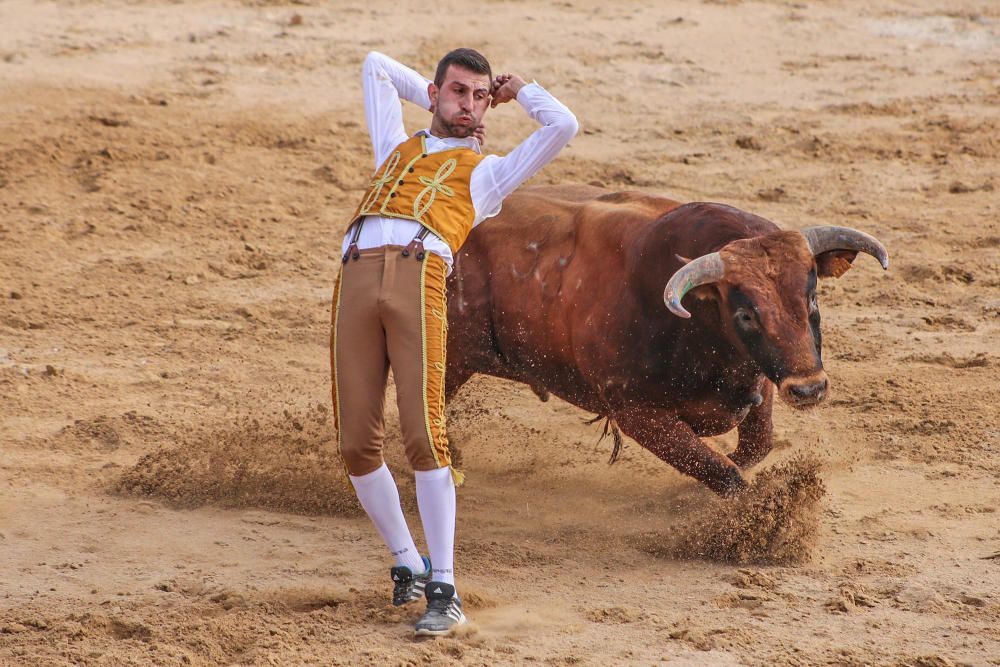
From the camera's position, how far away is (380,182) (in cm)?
511

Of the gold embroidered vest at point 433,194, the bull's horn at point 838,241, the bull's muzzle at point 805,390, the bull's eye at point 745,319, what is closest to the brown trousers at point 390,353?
the gold embroidered vest at point 433,194

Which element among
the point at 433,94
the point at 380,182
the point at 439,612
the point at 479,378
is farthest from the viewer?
the point at 479,378

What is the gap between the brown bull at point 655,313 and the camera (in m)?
5.43

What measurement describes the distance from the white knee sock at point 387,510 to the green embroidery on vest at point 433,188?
0.90 m

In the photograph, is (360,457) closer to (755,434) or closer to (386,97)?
(386,97)

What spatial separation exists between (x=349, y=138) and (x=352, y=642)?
5.95 meters

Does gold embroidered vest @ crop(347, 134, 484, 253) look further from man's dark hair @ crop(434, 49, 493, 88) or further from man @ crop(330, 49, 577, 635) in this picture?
man's dark hair @ crop(434, 49, 493, 88)

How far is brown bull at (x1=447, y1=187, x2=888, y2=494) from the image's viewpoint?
5.43 meters

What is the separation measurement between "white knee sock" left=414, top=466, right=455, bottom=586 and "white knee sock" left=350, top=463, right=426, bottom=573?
144 millimetres

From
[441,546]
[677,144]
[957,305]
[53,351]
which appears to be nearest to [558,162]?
[677,144]

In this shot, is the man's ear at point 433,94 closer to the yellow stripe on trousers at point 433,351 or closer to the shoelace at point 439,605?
the yellow stripe on trousers at point 433,351

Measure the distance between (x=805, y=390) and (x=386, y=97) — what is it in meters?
1.88

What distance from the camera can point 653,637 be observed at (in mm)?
4941

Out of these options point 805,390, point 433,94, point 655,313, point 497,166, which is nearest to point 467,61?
point 433,94
